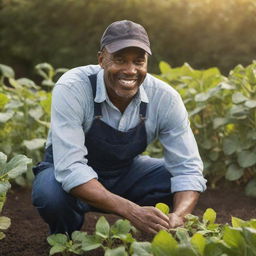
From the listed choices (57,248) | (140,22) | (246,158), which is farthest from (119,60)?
(140,22)

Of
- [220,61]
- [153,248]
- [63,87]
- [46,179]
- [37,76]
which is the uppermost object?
[63,87]

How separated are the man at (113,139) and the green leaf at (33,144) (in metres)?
0.73

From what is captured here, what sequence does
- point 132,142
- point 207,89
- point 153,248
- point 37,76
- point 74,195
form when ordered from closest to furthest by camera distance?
point 153,248, point 74,195, point 132,142, point 207,89, point 37,76

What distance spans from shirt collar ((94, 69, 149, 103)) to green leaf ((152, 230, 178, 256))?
1.02 metres

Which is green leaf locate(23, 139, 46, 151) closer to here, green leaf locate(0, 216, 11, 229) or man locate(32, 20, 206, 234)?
man locate(32, 20, 206, 234)

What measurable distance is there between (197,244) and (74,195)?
2.86ft

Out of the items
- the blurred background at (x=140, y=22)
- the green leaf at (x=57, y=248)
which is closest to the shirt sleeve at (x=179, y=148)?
the green leaf at (x=57, y=248)

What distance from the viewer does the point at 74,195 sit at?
300cm

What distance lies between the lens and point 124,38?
3.01 meters

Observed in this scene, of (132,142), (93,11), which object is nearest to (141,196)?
(132,142)

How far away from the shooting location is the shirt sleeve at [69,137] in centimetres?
294

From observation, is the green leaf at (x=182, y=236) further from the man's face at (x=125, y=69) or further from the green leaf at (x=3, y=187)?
the man's face at (x=125, y=69)

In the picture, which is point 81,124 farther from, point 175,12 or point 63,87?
point 175,12

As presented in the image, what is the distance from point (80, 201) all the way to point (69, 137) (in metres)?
0.40
